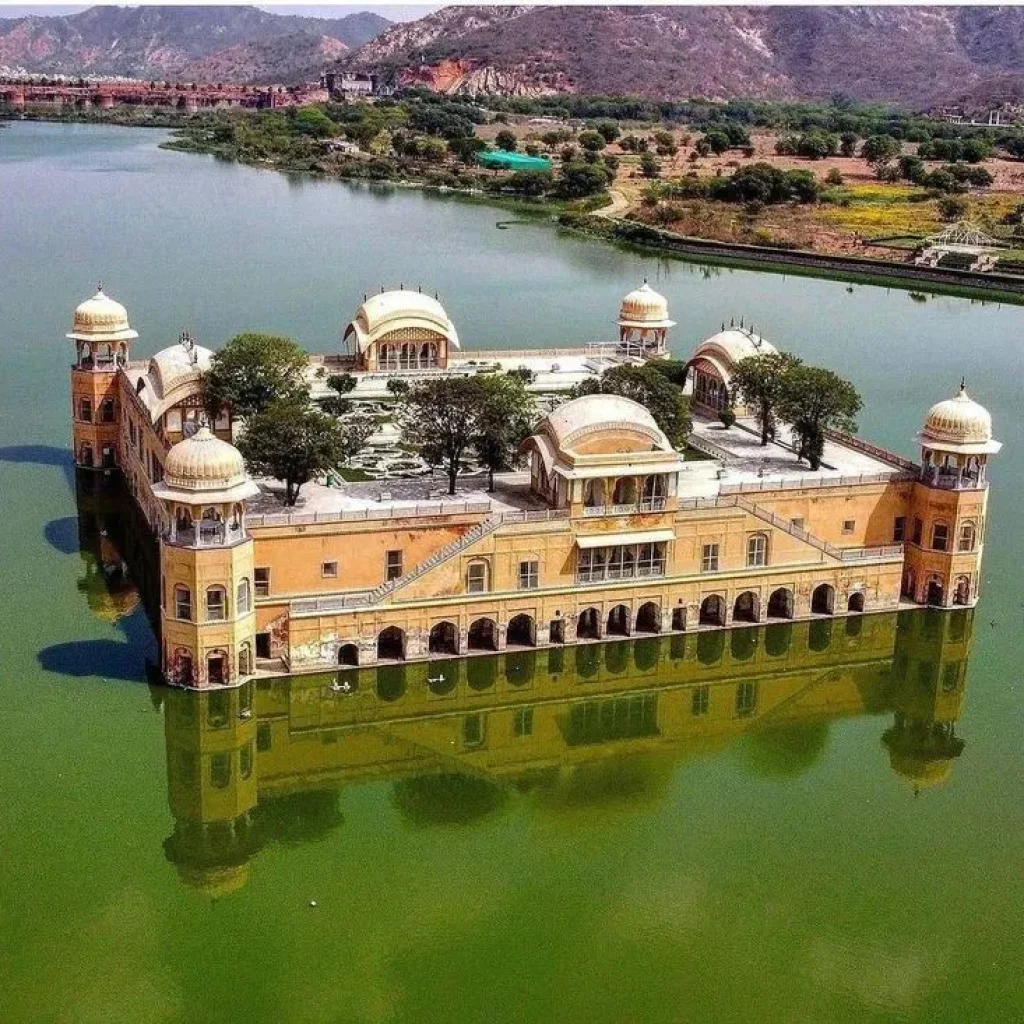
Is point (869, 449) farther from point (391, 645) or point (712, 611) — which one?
point (391, 645)

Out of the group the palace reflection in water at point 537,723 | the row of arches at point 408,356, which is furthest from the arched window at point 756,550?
the row of arches at point 408,356

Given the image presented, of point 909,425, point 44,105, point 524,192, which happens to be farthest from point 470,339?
point 44,105

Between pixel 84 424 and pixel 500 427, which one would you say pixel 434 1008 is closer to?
pixel 500 427

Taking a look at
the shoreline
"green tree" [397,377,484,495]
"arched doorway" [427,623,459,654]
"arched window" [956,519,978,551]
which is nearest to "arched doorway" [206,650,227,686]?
"arched doorway" [427,623,459,654]

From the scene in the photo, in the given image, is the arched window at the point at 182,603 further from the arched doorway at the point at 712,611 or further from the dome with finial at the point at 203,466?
the arched doorway at the point at 712,611

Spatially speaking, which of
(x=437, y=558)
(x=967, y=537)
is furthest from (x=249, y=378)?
(x=967, y=537)
